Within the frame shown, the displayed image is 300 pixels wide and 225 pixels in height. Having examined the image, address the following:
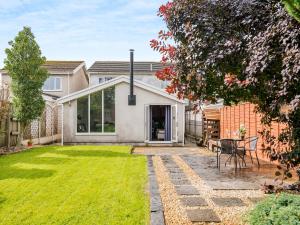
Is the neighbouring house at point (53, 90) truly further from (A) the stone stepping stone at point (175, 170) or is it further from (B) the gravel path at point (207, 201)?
(B) the gravel path at point (207, 201)

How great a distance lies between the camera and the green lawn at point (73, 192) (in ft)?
19.1

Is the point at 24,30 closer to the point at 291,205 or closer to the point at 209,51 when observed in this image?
the point at 209,51

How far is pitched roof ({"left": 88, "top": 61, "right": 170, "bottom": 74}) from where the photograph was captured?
3606cm

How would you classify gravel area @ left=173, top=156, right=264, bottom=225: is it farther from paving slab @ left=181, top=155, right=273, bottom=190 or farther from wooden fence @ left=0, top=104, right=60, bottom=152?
wooden fence @ left=0, top=104, right=60, bottom=152

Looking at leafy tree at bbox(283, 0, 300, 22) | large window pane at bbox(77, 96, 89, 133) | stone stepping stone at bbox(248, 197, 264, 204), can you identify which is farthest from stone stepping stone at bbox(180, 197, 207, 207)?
large window pane at bbox(77, 96, 89, 133)

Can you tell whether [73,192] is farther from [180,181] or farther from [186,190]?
[180,181]

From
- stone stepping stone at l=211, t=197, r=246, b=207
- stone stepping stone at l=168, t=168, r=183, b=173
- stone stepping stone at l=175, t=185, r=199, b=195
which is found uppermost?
stone stepping stone at l=211, t=197, r=246, b=207

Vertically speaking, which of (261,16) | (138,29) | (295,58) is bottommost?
(295,58)

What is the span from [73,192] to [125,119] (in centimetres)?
1364

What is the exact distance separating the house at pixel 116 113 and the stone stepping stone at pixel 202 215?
585 inches

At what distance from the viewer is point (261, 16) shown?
455 centimetres

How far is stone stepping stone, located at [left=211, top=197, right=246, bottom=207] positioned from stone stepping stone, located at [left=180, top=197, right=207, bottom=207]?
25 centimetres

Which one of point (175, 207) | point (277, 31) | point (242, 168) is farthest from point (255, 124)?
point (277, 31)

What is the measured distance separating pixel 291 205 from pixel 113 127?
17.4 metres
